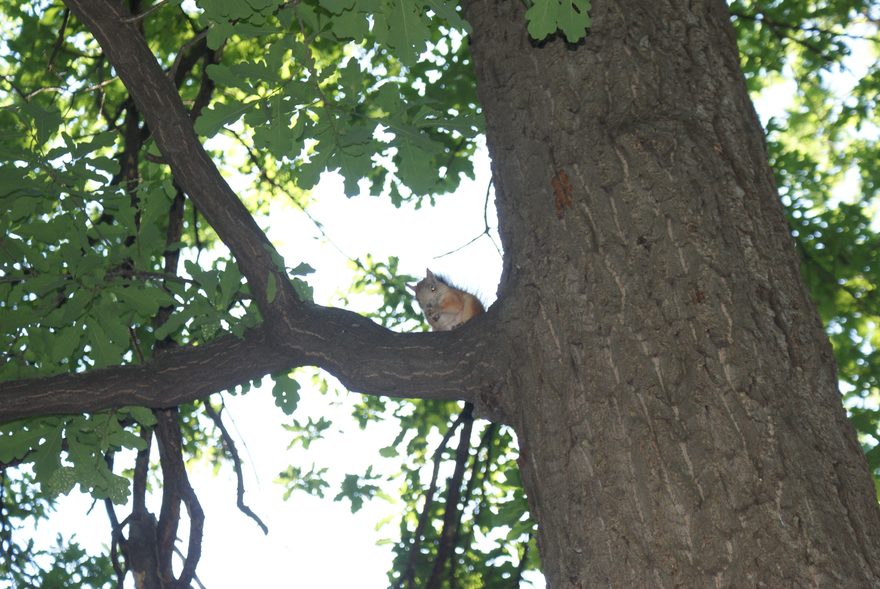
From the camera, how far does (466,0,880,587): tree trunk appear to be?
185 cm

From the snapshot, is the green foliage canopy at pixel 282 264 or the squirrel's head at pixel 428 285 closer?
the green foliage canopy at pixel 282 264

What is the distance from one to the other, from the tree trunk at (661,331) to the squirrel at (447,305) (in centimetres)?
228

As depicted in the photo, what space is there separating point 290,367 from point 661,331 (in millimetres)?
1367

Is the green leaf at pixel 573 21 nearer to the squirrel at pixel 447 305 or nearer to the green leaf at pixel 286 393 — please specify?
the green leaf at pixel 286 393

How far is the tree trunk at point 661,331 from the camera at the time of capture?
185 centimetres

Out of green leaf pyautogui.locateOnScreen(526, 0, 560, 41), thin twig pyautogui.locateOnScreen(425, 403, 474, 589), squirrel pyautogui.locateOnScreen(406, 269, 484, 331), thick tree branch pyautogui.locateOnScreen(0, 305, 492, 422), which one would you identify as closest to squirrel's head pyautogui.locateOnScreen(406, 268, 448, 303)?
squirrel pyautogui.locateOnScreen(406, 269, 484, 331)

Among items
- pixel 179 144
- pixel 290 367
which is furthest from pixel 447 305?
pixel 179 144

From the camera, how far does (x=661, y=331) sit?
82.1 inches

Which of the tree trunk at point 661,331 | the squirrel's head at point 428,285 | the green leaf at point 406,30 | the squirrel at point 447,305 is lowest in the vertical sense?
the tree trunk at point 661,331

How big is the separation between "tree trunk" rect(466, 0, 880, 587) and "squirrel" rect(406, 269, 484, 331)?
228 cm

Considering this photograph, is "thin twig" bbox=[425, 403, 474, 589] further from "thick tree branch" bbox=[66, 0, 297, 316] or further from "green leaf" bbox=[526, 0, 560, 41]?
"green leaf" bbox=[526, 0, 560, 41]

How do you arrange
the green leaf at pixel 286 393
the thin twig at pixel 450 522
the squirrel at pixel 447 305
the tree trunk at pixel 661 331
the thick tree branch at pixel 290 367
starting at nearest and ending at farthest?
the tree trunk at pixel 661 331 < the thick tree branch at pixel 290 367 < the thin twig at pixel 450 522 < the green leaf at pixel 286 393 < the squirrel at pixel 447 305

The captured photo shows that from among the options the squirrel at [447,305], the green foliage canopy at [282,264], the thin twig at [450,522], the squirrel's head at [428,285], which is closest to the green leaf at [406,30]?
the green foliage canopy at [282,264]

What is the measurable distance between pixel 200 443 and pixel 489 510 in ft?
11.6
